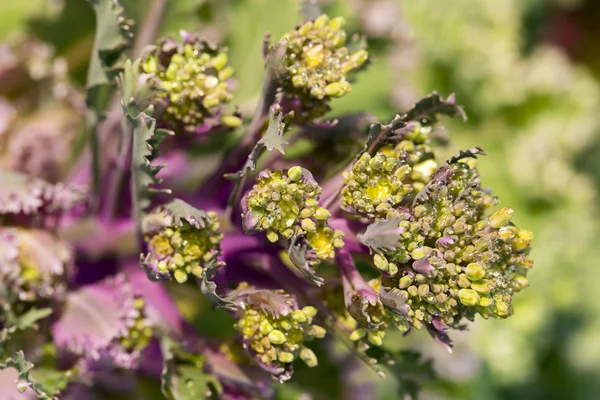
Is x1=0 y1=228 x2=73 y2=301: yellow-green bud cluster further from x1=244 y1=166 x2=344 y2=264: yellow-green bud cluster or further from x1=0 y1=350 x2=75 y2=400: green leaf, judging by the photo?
x1=244 y1=166 x2=344 y2=264: yellow-green bud cluster

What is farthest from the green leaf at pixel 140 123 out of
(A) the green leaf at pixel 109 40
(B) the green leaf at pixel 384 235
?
(B) the green leaf at pixel 384 235

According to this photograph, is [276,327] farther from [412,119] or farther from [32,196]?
[32,196]

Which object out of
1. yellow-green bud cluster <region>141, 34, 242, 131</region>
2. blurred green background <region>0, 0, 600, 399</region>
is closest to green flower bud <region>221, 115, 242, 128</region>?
yellow-green bud cluster <region>141, 34, 242, 131</region>

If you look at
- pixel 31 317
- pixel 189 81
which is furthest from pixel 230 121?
pixel 31 317

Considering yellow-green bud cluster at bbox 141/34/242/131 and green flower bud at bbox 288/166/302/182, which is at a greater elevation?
green flower bud at bbox 288/166/302/182

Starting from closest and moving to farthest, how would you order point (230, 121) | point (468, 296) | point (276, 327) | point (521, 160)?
1. point (468, 296)
2. point (276, 327)
3. point (230, 121)
4. point (521, 160)

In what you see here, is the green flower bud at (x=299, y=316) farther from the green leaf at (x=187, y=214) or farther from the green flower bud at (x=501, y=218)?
the green flower bud at (x=501, y=218)
